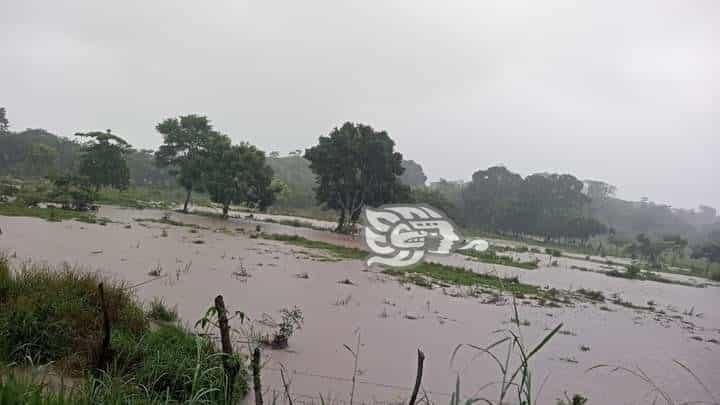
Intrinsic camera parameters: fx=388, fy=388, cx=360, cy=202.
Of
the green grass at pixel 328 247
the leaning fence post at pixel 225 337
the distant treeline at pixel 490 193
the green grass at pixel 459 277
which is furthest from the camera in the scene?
the distant treeline at pixel 490 193

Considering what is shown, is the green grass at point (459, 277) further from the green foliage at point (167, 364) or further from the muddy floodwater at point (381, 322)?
the green foliage at point (167, 364)

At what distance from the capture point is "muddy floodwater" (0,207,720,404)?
3.96m

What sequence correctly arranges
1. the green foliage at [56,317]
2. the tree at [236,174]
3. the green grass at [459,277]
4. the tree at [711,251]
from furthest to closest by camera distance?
the tree at [711,251]
the tree at [236,174]
the green grass at [459,277]
the green foliage at [56,317]

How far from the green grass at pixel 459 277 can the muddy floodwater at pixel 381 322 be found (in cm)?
115

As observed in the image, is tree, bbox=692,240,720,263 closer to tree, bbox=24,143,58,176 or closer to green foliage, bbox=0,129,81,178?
green foliage, bbox=0,129,81,178

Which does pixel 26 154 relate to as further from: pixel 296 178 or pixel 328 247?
pixel 328 247

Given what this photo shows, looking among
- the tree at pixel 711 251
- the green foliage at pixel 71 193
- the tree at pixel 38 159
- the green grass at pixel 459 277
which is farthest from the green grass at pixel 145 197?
the tree at pixel 711 251

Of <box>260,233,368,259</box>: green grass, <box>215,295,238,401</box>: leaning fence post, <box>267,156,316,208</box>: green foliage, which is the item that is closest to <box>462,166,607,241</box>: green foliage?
<box>267,156,316,208</box>: green foliage

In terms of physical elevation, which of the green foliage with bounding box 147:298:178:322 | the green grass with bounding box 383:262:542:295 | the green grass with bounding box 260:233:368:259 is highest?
the green foliage with bounding box 147:298:178:322

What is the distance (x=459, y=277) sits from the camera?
1141 cm

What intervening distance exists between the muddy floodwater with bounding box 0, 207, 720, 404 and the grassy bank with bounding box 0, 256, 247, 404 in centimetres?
75

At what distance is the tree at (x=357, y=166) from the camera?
22875 mm

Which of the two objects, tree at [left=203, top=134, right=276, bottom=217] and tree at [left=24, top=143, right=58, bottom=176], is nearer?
tree at [left=203, top=134, right=276, bottom=217]

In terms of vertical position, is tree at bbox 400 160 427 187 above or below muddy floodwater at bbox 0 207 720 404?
above
